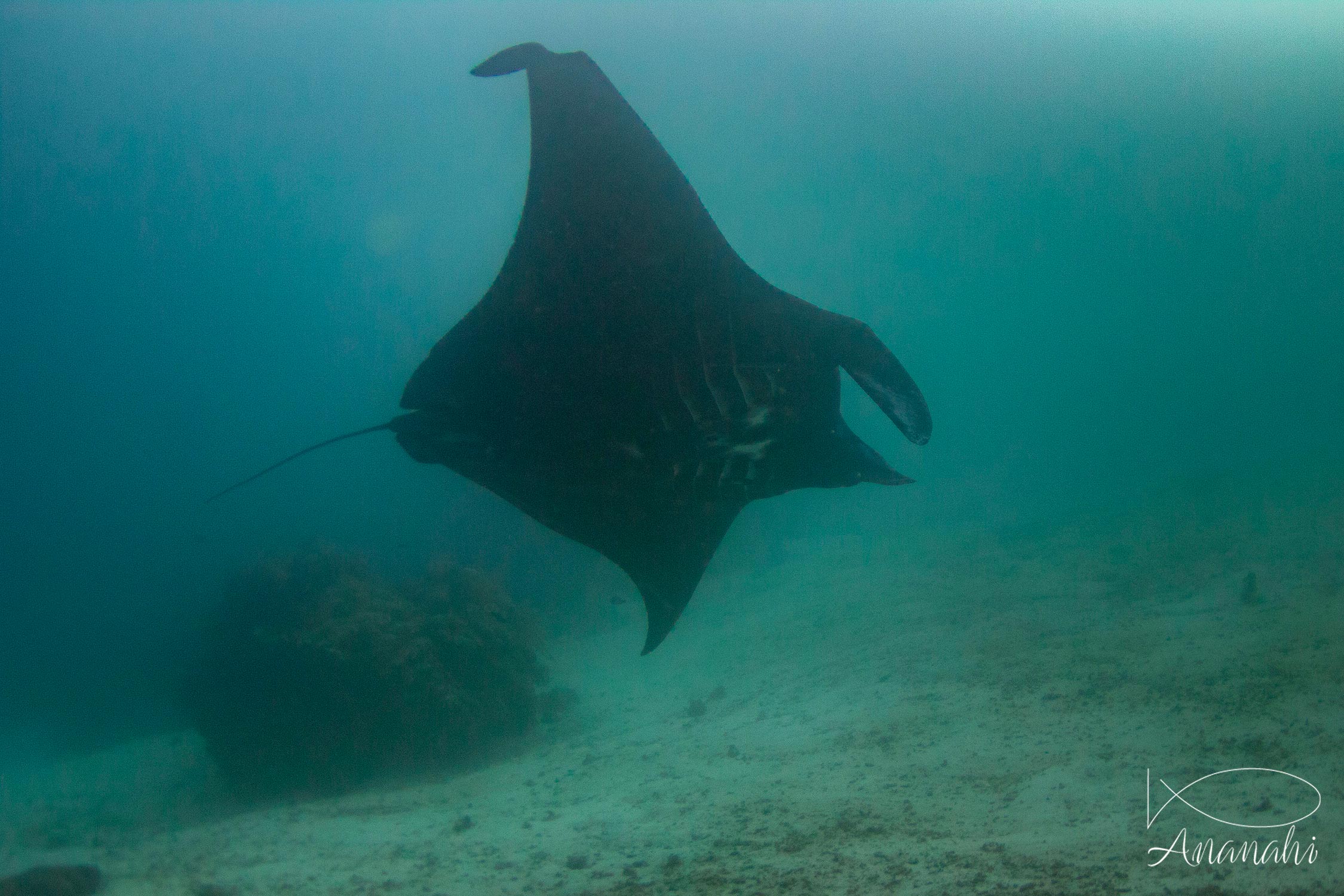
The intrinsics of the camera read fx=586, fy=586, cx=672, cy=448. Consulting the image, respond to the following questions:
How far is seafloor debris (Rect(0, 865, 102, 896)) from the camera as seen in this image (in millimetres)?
5602

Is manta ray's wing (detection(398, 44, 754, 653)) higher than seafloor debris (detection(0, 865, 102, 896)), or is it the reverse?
manta ray's wing (detection(398, 44, 754, 653))

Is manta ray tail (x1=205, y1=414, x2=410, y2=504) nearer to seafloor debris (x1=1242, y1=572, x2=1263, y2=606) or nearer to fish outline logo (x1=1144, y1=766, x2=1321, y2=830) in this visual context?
fish outline logo (x1=1144, y1=766, x2=1321, y2=830)

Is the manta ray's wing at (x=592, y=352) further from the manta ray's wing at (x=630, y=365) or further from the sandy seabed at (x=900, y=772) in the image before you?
the sandy seabed at (x=900, y=772)

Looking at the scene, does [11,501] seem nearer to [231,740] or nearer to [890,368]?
[231,740]

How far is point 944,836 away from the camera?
12.1 ft

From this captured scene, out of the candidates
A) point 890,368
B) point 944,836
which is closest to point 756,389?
point 890,368

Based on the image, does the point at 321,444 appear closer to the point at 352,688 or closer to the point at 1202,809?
the point at 1202,809

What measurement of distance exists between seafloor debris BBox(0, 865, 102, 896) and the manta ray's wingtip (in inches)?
327

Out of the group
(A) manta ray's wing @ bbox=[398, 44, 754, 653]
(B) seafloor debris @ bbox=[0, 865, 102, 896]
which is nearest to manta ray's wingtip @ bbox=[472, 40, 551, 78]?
(A) manta ray's wing @ bbox=[398, 44, 754, 653]

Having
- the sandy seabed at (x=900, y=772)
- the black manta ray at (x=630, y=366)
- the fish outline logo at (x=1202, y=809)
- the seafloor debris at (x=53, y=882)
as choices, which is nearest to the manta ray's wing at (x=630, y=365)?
the black manta ray at (x=630, y=366)

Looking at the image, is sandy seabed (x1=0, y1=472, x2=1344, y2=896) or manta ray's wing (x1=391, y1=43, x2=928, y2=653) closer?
manta ray's wing (x1=391, y1=43, x2=928, y2=653)

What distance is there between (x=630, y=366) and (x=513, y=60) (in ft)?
5.23

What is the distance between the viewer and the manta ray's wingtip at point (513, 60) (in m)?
2.83

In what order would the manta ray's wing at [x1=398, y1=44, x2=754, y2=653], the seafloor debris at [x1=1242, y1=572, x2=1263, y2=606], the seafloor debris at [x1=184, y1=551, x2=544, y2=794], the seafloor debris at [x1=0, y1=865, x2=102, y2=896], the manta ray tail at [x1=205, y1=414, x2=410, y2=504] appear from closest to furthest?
the manta ray tail at [x1=205, y1=414, x2=410, y2=504] < the manta ray's wing at [x1=398, y1=44, x2=754, y2=653] < the seafloor debris at [x1=0, y1=865, x2=102, y2=896] < the seafloor debris at [x1=1242, y1=572, x2=1263, y2=606] < the seafloor debris at [x1=184, y1=551, x2=544, y2=794]
